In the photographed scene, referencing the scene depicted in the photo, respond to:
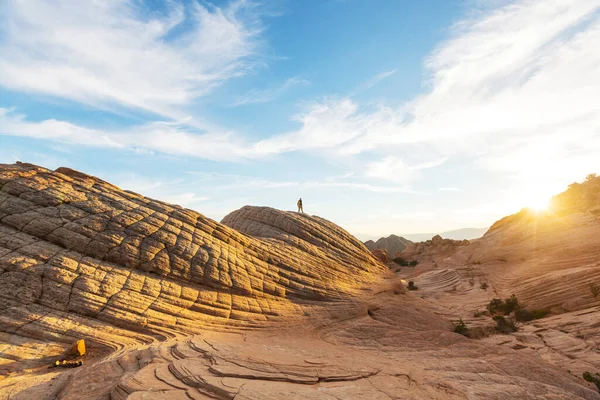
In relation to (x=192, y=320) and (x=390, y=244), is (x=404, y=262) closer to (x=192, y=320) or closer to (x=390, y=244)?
(x=390, y=244)

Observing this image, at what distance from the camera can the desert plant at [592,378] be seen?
1788cm

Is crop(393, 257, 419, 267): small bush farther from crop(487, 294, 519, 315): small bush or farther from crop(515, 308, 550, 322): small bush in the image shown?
crop(515, 308, 550, 322): small bush

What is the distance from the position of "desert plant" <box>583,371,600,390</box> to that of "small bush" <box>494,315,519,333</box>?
8421 mm

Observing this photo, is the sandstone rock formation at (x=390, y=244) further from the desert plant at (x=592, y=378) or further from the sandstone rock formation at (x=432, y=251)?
the desert plant at (x=592, y=378)

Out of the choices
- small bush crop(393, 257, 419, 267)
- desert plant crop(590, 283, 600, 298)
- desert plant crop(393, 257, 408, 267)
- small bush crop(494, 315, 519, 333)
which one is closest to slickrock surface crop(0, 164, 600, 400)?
small bush crop(494, 315, 519, 333)

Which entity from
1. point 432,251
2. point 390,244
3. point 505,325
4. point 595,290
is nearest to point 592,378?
point 505,325

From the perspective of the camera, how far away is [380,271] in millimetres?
42656

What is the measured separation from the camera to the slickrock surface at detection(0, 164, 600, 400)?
13.7 m

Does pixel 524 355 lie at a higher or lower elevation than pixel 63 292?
lower

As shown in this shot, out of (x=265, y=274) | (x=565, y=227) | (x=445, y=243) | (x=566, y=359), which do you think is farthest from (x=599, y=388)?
(x=445, y=243)

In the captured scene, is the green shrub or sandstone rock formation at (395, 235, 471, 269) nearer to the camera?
the green shrub

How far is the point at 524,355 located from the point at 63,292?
28641mm

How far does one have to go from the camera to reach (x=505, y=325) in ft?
91.8

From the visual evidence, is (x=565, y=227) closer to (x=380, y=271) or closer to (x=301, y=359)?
(x=380, y=271)
